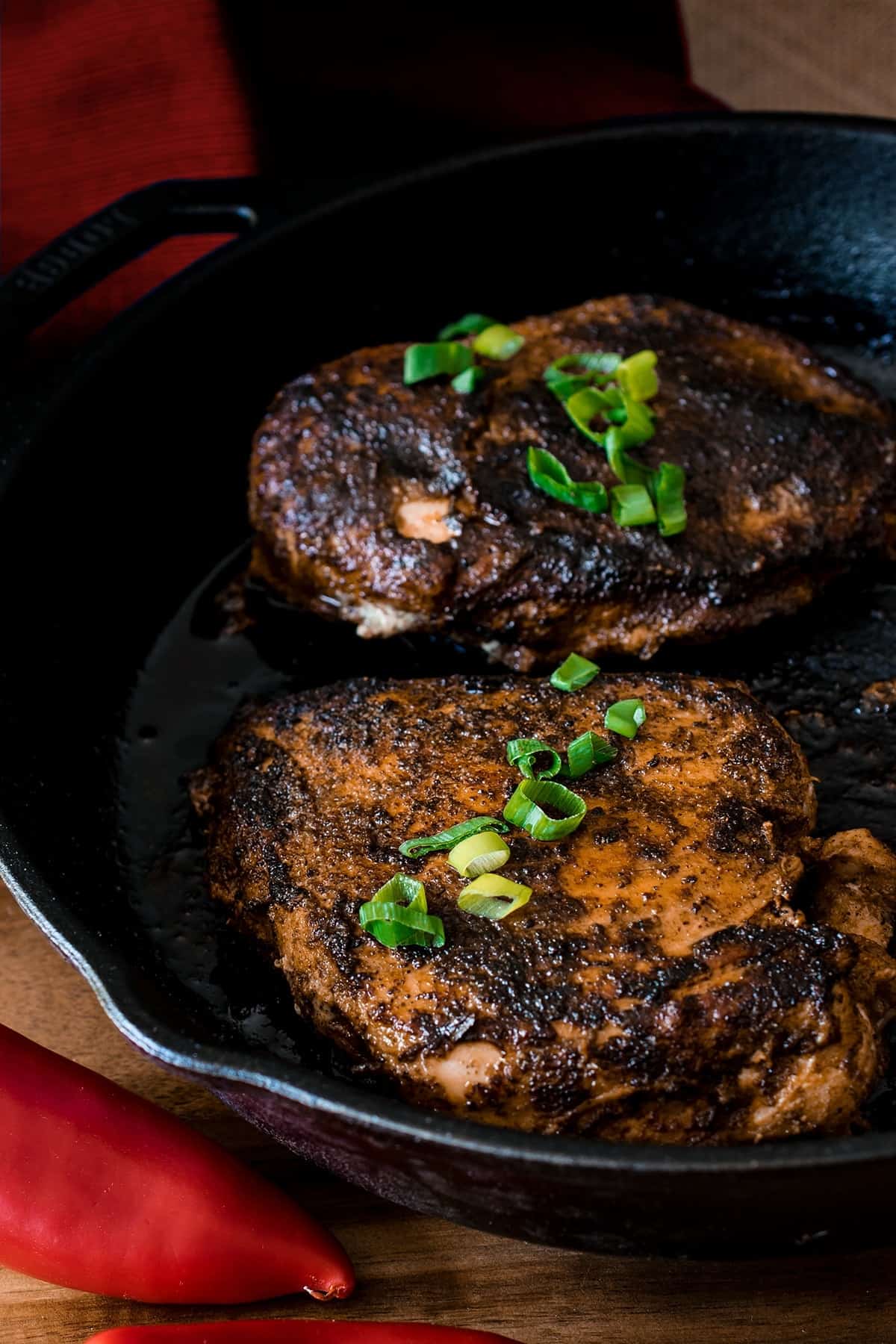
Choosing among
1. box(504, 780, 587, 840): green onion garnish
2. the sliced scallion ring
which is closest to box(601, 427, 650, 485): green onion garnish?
the sliced scallion ring

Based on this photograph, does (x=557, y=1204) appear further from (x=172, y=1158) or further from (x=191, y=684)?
(x=191, y=684)

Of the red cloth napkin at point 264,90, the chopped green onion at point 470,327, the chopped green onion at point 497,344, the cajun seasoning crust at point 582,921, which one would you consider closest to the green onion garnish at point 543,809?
the cajun seasoning crust at point 582,921

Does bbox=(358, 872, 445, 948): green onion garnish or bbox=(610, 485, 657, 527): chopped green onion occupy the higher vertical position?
bbox=(610, 485, 657, 527): chopped green onion

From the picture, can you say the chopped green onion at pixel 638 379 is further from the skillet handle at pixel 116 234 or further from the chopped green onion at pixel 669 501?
the skillet handle at pixel 116 234

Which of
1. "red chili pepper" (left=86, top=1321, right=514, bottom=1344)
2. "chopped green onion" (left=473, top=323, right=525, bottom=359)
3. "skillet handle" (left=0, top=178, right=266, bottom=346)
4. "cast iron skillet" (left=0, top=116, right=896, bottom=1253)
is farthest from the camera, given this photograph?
"chopped green onion" (left=473, top=323, right=525, bottom=359)

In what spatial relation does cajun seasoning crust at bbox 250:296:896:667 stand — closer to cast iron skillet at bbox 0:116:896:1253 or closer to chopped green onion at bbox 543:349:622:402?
chopped green onion at bbox 543:349:622:402
